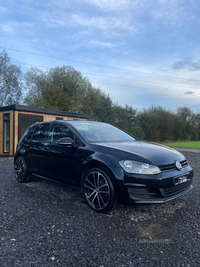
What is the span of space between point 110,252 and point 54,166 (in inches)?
90.4

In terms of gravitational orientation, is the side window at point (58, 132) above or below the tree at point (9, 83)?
below

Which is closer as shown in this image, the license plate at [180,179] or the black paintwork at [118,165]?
the black paintwork at [118,165]

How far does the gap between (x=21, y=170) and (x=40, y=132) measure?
121cm

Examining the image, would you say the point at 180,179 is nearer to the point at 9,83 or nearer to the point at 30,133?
the point at 30,133

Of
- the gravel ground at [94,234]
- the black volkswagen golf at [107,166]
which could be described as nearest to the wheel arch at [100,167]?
the black volkswagen golf at [107,166]

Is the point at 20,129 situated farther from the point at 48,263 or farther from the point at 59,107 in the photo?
the point at 59,107

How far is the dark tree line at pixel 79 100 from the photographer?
104ft

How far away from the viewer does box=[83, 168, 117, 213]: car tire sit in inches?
127

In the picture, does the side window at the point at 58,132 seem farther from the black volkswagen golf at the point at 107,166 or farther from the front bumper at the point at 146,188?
the front bumper at the point at 146,188

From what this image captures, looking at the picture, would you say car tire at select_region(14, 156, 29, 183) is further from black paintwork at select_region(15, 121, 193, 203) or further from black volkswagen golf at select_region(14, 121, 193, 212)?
black paintwork at select_region(15, 121, 193, 203)

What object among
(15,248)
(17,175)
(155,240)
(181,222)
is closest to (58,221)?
(15,248)

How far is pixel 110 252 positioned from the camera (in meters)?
2.41

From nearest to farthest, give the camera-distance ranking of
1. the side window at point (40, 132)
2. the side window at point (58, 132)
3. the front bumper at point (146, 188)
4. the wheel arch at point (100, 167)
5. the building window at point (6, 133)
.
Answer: the front bumper at point (146, 188), the wheel arch at point (100, 167), the side window at point (58, 132), the side window at point (40, 132), the building window at point (6, 133)

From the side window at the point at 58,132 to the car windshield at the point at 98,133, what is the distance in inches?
7.5
